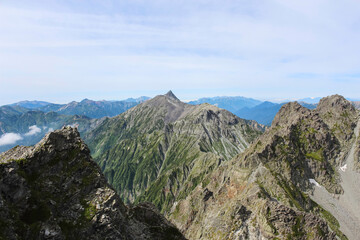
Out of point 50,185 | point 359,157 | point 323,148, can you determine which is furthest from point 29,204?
point 359,157

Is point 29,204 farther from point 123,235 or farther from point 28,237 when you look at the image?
point 123,235

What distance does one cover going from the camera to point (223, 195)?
354ft

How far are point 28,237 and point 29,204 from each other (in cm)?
477

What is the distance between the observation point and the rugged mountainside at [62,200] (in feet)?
92.8

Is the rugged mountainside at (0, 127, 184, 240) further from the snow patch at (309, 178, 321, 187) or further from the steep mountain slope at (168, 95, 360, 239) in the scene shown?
the snow patch at (309, 178, 321, 187)

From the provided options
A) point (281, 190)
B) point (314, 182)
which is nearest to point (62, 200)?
point (281, 190)

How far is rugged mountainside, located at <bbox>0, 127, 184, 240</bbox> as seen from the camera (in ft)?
92.8

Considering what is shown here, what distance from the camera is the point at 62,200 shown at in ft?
110

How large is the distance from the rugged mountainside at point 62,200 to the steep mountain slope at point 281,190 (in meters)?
25.6

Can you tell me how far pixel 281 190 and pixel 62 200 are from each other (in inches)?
3866

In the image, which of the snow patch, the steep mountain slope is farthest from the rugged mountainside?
the snow patch

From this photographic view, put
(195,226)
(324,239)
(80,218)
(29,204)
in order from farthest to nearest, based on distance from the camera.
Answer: (195,226), (324,239), (80,218), (29,204)

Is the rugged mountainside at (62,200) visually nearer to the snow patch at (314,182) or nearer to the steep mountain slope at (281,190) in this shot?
the steep mountain slope at (281,190)

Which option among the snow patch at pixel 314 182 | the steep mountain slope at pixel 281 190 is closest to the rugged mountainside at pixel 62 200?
the steep mountain slope at pixel 281 190
